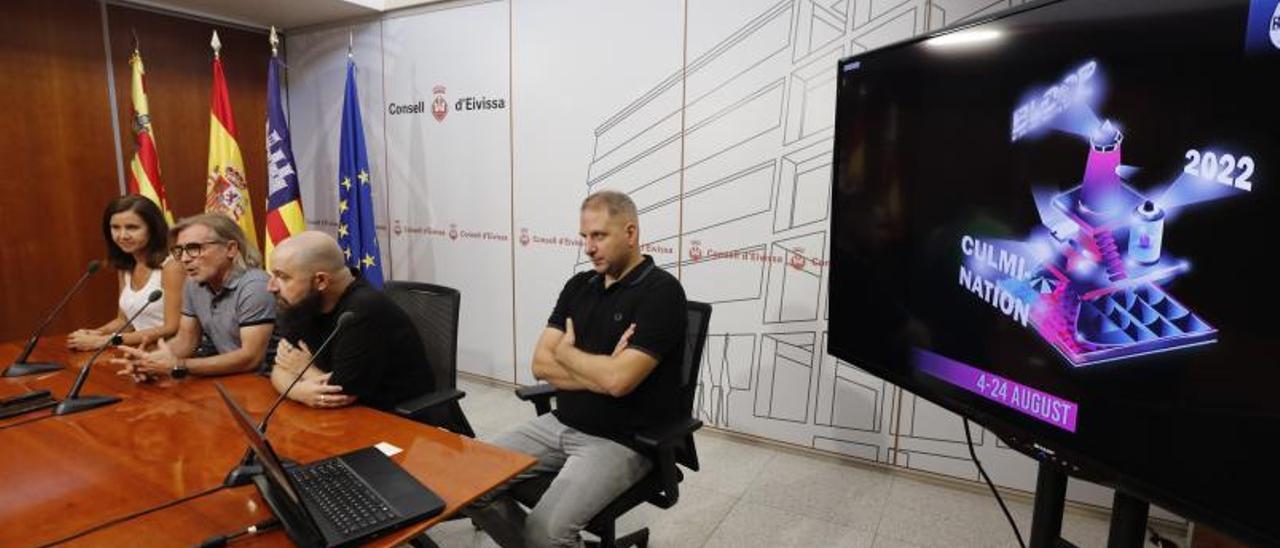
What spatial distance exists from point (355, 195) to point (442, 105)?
85 cm

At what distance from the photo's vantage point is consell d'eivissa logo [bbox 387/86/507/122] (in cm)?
398

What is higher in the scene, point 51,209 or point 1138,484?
point 51,209

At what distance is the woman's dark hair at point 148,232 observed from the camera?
9.46ft

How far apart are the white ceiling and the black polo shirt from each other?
295 centimetres

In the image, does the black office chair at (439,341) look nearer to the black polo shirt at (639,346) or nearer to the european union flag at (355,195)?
the black polo shirt at (639,346)

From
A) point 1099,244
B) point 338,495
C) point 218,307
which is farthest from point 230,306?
point 1099,244

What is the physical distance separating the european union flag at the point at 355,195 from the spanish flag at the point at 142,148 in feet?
3.36

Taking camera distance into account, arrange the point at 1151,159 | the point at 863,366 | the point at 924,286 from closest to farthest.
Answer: the point at 1151,159, the point at 924,286, the point at 863,366

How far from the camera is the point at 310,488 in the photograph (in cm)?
138

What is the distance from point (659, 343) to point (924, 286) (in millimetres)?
846

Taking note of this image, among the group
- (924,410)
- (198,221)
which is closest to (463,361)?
(198,221)

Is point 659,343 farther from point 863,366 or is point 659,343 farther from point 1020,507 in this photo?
point 1020,507

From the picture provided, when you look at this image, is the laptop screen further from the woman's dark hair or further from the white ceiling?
the white ceiling

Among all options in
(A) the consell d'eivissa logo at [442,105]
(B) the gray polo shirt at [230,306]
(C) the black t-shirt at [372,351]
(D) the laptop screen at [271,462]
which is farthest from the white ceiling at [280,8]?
(D) the laptop screen at [271,462]
